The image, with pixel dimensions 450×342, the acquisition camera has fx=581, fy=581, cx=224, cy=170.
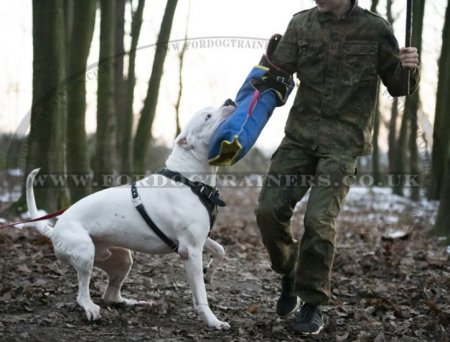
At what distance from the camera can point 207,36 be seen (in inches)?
400

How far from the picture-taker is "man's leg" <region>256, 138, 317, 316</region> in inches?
165

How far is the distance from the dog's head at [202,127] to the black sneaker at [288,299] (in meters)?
1.21

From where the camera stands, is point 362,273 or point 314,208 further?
point 362,273

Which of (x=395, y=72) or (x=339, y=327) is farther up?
(x=395, y=72)

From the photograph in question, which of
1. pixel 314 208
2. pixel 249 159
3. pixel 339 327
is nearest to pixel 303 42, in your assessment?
pixel 314 208

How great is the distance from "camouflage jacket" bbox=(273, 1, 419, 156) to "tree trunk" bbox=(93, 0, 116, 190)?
6676 mm

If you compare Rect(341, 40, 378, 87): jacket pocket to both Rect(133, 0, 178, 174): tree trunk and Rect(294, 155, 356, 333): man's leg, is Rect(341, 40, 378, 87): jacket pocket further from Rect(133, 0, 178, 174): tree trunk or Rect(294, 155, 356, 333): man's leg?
Rect(133, 0, 178, 174): tree trunk

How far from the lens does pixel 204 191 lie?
13.5 feet

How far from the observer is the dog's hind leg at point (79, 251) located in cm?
403

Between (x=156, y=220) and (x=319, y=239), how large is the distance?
3.77 ft

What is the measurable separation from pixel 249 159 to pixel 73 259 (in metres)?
32.6

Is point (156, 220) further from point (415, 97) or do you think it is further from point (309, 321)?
point (415, 97)

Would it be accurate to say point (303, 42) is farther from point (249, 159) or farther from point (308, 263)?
point (249, 159)

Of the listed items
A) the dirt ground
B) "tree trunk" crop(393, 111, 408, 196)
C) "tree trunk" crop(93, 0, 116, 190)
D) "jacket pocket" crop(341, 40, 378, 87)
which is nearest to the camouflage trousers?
the dirt ground
